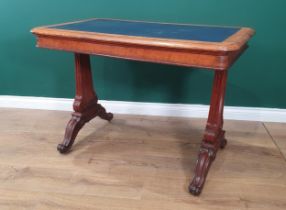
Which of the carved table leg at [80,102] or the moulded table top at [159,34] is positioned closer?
the moulded table top at [159,34]

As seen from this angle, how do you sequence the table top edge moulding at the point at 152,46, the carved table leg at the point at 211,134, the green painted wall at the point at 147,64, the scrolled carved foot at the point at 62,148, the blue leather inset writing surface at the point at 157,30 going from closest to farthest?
the table top edge moulding at the point at 152,46 → the blue leather inset writing surface at the point at 157,30 → the carved table leg at the point at 211,134 → the scrolled carved foot at the point at 62,148 → the green painted wall at the point at 147,64

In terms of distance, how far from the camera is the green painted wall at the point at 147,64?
1.92m

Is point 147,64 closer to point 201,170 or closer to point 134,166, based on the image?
point 134,166

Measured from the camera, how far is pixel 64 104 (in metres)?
2.29

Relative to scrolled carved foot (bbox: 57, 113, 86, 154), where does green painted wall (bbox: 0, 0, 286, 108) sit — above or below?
above

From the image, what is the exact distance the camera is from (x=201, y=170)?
1438 millimetres

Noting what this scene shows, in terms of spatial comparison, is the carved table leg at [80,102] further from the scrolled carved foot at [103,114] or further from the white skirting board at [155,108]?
the white skirting board at [155,108]

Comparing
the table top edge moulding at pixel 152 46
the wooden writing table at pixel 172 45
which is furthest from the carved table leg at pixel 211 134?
the table top edge moulding at pixel 152 46

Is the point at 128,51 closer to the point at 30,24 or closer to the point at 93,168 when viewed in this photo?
the point at 93,168

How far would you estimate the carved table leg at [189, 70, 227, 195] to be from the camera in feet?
4.55

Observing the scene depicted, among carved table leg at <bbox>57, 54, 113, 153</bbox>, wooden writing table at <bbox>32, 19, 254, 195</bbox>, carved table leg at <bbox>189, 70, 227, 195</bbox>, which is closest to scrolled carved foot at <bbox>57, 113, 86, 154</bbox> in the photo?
carved table leg at <bbox>57, 54, 113, 153</bbox>

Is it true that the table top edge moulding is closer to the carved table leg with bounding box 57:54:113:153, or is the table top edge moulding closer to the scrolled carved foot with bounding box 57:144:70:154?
the carved table leg with bounding box 57:54:113:153

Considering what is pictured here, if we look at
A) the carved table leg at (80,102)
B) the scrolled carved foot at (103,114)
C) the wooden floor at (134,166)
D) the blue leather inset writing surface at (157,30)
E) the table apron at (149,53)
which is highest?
the blue leather inset writing surface at (157,30)

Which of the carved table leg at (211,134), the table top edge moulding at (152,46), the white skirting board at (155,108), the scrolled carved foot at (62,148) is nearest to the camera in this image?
the table top edge moulding at (152,46)
